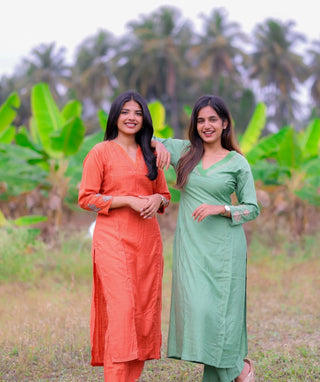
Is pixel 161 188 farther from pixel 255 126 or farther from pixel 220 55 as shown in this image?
pixel 220 55

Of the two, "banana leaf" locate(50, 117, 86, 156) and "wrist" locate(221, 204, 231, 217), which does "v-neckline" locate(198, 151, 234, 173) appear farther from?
"banana leaf" locate(50, 117, 86, 156)

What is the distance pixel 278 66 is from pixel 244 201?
2841 cm

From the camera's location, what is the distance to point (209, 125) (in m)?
2.59

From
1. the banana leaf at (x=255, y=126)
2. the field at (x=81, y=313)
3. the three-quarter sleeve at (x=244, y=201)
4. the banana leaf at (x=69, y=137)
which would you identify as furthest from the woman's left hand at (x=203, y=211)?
the banana leaf at (x=255, y=126)

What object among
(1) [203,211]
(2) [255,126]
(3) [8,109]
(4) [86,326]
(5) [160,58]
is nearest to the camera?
(1) [203,211]

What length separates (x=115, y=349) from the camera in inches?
95.2

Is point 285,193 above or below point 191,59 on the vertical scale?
below

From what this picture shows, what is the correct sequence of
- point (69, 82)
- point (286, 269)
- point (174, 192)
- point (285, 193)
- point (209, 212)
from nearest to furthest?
point (209, 212)
point (174, 192)
point (286, 269)
point (285, 193)
point (69, 82)

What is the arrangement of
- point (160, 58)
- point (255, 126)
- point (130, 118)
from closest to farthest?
1. point (130, 118)
2. point (255, 126)
3. point (160, 58)

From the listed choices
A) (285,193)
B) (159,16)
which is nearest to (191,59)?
(159,16)

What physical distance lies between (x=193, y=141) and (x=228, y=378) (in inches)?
50.9

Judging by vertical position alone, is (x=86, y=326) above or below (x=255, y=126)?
below

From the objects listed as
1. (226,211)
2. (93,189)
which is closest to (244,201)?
(226,211)

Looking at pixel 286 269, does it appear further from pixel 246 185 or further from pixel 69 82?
pixel 69 82
